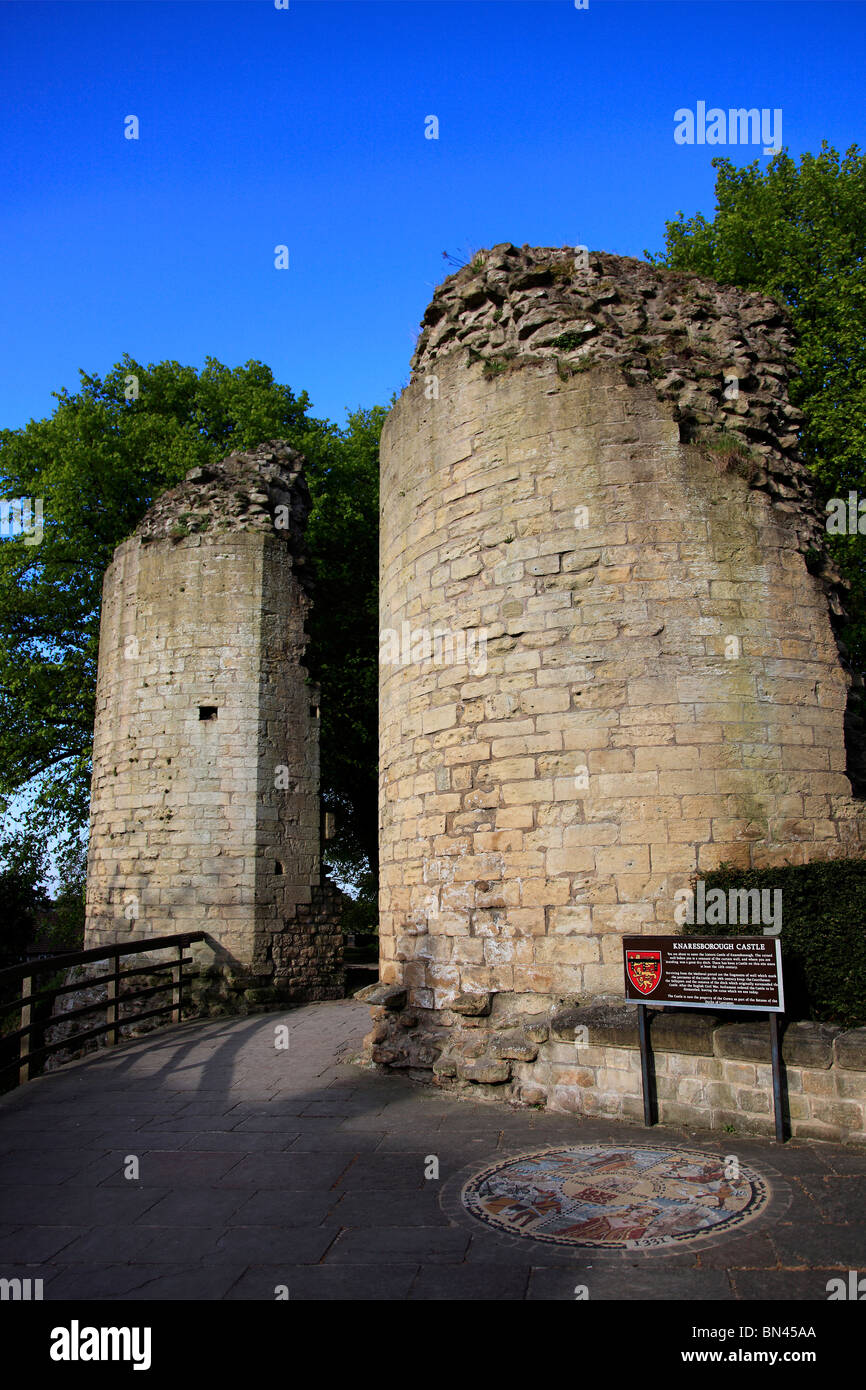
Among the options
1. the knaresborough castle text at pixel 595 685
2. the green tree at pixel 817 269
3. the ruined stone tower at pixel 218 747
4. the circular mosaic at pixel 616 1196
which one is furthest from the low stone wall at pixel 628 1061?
the green tree at pixel 817 269

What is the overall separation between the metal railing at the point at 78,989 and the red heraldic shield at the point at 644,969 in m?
4.18

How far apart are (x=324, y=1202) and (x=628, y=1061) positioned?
2.14m

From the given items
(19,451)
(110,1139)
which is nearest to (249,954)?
(110,1139)

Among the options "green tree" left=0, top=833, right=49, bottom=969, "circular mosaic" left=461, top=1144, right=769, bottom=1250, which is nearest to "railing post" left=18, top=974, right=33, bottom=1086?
"circular mosaic" left=461, top=1144, right=769, bottom=1250

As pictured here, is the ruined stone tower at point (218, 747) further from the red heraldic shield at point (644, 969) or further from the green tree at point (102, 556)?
the red heraldic shield at point (644, 969)

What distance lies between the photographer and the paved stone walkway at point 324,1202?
11.0 ft

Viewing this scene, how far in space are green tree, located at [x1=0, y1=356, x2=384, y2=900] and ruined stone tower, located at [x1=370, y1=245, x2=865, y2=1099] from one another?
10.4 m

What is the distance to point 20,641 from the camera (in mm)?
18000

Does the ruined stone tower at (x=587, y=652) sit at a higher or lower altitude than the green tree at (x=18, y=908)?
higher

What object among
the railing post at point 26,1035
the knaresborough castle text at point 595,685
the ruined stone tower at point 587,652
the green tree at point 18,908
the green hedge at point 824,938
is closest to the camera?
the green hedge at point 824,938
